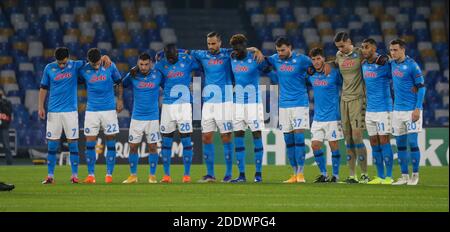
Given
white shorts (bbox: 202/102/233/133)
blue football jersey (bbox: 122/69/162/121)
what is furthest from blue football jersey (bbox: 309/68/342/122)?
blue football jersey (bbox: 122/69/162/121)

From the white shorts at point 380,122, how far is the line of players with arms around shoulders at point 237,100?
15 mm

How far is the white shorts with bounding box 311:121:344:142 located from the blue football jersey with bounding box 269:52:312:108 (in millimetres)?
437

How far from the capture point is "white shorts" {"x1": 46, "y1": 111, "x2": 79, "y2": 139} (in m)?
16.9

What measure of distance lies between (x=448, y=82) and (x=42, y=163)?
12050mm

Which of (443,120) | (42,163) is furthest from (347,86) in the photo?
(443,120)

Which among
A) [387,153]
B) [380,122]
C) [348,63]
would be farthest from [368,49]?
[387,153]

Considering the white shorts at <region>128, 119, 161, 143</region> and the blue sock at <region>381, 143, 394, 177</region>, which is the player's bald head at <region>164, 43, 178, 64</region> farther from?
the blue sock at <region>381, 143, 394, 177</region>

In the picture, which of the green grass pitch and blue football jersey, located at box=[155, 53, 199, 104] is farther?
blue football jersey, located at box=[155, 53, 199, 104]

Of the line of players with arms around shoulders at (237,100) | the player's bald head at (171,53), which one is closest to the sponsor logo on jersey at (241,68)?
the line of players with arms around shoulders at (237,100)

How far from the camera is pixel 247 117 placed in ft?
55.0

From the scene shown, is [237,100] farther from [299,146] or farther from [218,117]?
[299,146]

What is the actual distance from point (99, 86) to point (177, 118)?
133 centimetres

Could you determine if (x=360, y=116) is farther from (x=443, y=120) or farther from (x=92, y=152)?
(x=443, y=120)

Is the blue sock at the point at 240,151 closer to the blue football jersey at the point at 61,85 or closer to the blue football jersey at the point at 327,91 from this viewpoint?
the blue football jersey at the point at 327,91
